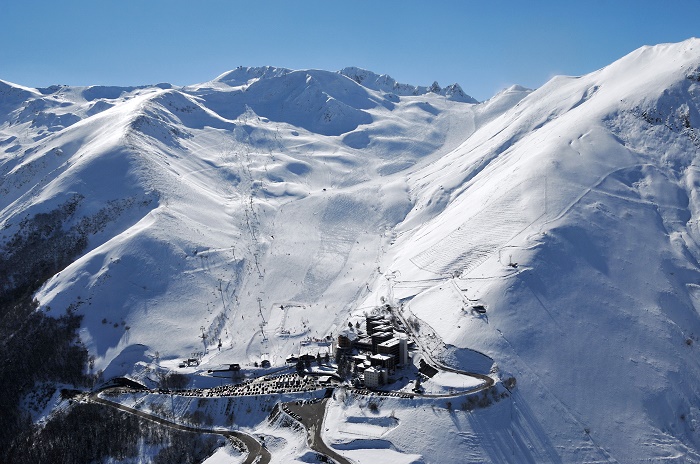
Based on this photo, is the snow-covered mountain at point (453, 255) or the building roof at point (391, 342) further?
the building roof at point (391, 342)

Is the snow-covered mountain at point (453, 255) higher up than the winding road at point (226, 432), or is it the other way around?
the snow-covered mountain at point (453, 255)

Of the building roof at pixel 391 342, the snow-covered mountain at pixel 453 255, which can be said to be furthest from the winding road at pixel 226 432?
the building roof at pixel 391 342

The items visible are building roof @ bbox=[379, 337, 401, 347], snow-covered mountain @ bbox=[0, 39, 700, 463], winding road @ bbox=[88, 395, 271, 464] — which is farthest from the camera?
building roof @ bbox=[379, 337, 401, 347]

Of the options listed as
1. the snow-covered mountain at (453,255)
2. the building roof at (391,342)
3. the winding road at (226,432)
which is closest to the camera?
the winding road at (226,432)

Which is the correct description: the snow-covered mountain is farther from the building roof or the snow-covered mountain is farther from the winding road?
the winding road

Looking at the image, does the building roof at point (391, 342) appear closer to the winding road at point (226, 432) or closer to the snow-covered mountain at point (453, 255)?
the snow-covered mountain at point (453, 255)

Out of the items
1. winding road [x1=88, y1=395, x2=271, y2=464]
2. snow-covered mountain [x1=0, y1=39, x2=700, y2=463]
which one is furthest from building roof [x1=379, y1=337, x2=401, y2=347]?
winding road [x1=88, y1=395, x2=271, y2=464]

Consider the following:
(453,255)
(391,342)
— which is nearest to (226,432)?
(391,342)

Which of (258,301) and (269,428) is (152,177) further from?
(269,428)

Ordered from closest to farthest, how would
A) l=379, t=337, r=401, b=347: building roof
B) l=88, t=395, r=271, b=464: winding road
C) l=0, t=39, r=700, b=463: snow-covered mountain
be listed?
l=88, t=395, r=271, b=464: winding road
l=0, t=39, r=700, b=463: snow-covered mountain
l=379, t=337, r=401, b=347: building roof
